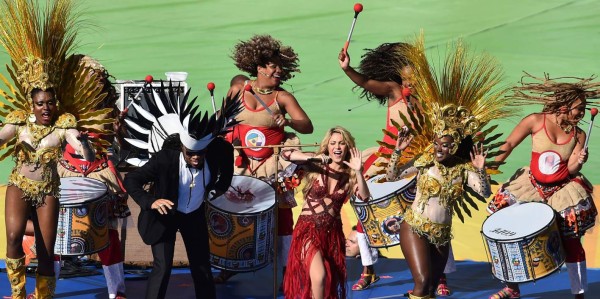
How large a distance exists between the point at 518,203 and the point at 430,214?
4.35 feet

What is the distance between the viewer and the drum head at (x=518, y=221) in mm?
8828

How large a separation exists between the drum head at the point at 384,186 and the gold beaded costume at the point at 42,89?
1929mm

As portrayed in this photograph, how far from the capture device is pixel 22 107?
28.5 feet

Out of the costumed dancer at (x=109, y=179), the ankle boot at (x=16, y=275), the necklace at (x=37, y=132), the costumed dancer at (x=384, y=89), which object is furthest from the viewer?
the costumed dancer at (x=384, y=89)

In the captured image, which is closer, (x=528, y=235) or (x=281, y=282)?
(x=528, y=235)

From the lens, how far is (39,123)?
335 inches

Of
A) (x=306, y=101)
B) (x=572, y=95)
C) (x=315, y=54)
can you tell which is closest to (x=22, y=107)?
(x=572, y=95)

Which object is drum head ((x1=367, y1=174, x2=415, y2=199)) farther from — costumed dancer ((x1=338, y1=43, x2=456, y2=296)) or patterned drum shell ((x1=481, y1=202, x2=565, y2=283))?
patterned drum shell ((x1=481, y1=202, x2=565, y2=283))

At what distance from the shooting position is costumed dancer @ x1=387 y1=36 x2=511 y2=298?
8.05m

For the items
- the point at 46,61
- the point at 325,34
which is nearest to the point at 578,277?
the point at 46,61

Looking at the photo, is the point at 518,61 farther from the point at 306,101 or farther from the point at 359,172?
the point at 359,172

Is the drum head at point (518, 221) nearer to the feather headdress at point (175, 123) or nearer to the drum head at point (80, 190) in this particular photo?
the feather headdress at point (175, 123)

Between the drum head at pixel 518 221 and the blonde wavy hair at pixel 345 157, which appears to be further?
the drum head at pixel 518 221

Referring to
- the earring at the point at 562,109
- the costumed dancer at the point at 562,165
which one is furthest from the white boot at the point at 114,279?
the earring at the point at 562,109
